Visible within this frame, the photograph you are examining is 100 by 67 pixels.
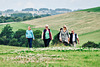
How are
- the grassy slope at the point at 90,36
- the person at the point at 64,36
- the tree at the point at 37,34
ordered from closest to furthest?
the person at the point at 64,36, the grassy slope at the point at 90,36, the tree at the point at 37,34

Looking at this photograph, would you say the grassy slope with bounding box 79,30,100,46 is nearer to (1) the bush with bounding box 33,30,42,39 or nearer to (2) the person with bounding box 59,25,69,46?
(1) the bush with bounding box 33,30,42,39

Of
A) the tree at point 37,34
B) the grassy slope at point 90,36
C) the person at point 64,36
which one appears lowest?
the tree at point 37,34

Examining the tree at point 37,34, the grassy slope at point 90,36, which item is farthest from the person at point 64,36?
the tree at point 37,34

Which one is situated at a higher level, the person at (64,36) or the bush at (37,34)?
the person at (64,36)

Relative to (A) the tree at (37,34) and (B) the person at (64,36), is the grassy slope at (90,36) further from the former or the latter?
(B) the person at (64,36)

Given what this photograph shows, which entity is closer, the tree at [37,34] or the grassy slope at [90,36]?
the grassy slope at [90,36]

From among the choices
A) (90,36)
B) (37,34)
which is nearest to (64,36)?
(90,36)

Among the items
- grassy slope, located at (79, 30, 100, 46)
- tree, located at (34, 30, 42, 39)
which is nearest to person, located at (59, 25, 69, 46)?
grassy slope, located at (79, 30, 100, 46)

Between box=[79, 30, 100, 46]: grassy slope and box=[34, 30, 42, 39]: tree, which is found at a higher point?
box=[79, 30, 100, 46]: grassy slope

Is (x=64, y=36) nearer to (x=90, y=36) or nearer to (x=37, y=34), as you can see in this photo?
(x=90, y=36)

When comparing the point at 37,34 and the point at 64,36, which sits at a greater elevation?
the point at 64,36

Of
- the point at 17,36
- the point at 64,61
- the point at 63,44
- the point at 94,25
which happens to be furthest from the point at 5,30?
the point at 64,61

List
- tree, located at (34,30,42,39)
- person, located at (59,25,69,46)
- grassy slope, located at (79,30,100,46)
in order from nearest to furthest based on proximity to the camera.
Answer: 1. person, located at (59,25,69,46)
2. grassy slope, located at (79,30,100,46)
3. tree, located at (34,30,42,39)

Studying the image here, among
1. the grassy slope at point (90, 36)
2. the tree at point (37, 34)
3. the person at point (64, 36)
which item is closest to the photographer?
the person at point (64, 36)
